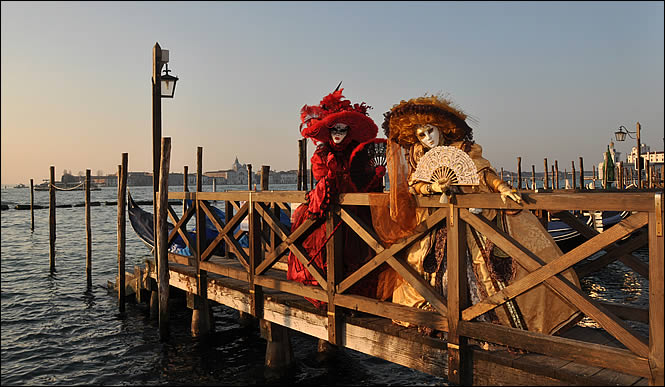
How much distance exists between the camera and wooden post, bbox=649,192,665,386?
232cm

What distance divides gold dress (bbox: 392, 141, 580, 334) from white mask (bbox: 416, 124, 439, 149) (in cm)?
11

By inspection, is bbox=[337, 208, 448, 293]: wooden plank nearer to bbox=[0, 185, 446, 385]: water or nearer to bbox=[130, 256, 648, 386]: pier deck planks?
bbox=[130, 256, 648, 386]: pier deck planks

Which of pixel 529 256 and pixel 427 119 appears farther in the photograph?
pixel 427 119

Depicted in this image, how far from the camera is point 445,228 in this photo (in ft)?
11.8

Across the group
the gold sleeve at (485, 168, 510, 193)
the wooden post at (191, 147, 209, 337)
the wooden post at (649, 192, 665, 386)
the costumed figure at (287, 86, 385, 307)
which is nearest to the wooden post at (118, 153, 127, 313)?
the wooden post at (191, 147, 209, 337)

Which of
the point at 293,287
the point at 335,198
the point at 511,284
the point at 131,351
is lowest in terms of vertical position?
the point at 131,351

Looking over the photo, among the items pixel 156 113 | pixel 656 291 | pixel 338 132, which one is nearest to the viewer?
pixel 656 291

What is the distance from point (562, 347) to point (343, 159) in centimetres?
244

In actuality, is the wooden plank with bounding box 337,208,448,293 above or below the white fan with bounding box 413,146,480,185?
below

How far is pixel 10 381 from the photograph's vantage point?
6.19 metres

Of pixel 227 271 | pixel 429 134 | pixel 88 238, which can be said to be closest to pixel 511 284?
pixel 429 134

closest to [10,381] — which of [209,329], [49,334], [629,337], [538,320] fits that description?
[49,334]

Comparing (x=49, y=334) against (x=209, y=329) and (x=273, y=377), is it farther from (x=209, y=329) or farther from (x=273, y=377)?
(x=273, y=377)

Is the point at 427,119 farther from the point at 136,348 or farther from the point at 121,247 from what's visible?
the point at 121,247
